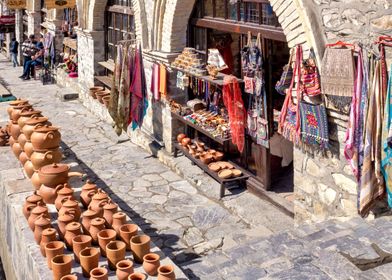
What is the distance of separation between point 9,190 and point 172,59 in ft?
11.4

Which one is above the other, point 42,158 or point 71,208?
point 42,158

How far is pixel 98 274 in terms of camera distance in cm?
413

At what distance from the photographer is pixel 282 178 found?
24.7 ft

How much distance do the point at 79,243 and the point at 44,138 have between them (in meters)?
2.08

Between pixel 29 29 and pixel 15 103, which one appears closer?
pixel 15 103

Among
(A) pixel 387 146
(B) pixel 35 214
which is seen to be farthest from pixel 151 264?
(A) pixel 387 146

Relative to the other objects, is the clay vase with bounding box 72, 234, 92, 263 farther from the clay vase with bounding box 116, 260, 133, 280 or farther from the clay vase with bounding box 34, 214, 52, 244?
the clay vase with bounding box 116, 260, 133, 280

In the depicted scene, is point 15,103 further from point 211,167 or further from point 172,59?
point 211,167

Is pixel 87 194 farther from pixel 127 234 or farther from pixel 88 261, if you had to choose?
pixel 88 261

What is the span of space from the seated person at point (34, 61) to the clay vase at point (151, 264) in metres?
13.6

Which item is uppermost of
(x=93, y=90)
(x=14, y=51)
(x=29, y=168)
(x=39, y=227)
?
(x=14, y=51)

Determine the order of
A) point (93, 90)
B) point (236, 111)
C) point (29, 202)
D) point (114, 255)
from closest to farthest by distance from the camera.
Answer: point (114, 255) < point (29, 202) < point (236, 111) < point (93, 90)

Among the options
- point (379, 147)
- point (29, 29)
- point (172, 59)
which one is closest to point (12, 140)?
point (172, 59)

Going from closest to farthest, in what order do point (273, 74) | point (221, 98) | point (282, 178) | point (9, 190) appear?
point (9, 190)
point (273, 74)
point (282, 178)
point (221, 98)
